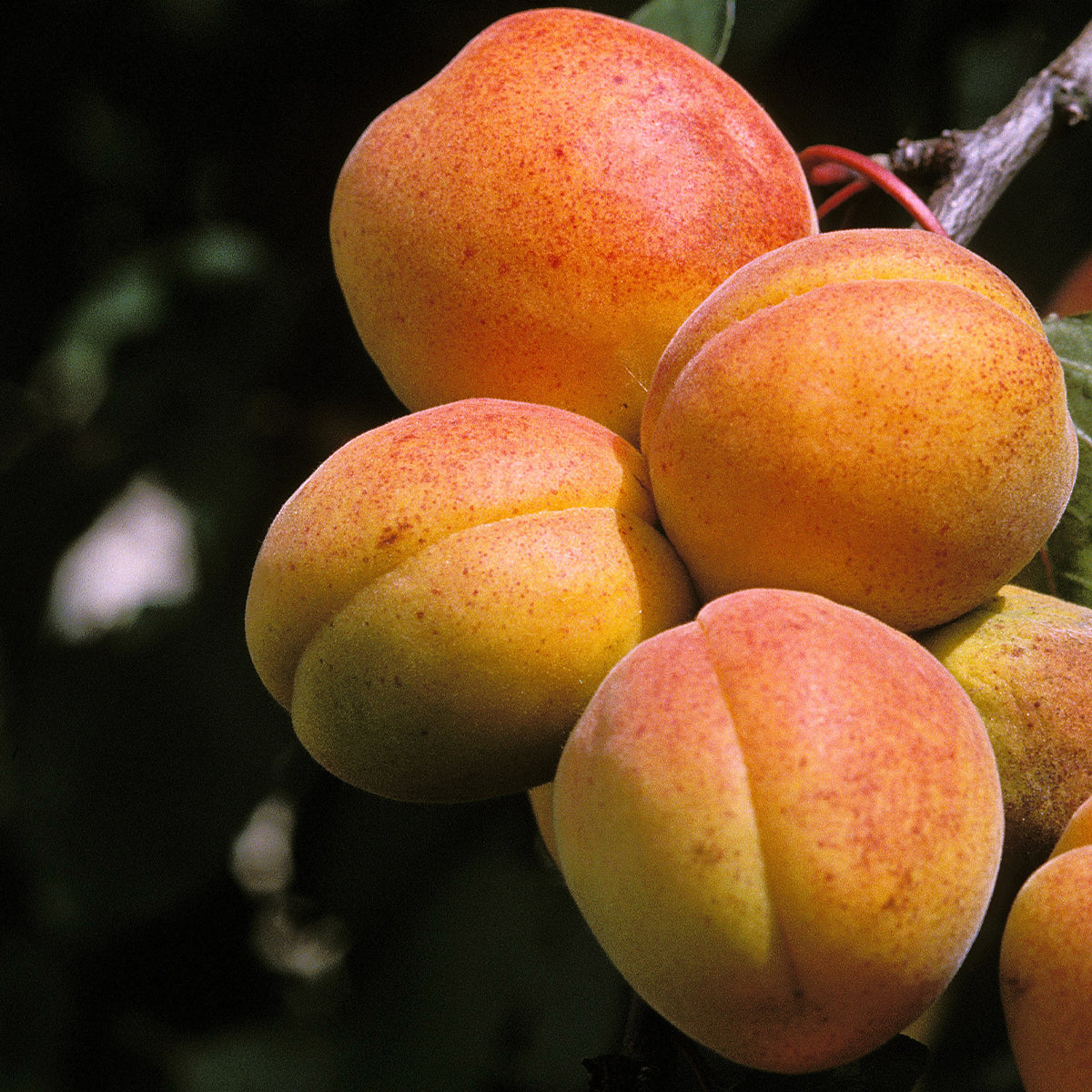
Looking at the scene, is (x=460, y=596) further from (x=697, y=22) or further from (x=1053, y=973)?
(x=697, y=22)

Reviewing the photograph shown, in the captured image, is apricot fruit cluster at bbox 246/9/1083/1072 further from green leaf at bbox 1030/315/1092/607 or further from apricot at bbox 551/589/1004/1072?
green leaf at bbox 1030/315/1092/607

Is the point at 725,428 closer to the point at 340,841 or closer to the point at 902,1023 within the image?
the point at 902,1023

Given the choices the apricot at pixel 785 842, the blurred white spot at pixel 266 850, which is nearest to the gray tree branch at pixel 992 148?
the apricot at pixel 785 842

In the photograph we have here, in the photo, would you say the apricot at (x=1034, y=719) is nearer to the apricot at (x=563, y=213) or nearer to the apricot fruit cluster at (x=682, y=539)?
the apricot fruit cluster at (x=682, y=539)

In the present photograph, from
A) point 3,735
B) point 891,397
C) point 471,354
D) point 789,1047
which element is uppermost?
point 891,397

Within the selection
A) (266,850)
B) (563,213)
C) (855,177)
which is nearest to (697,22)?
(855,177)

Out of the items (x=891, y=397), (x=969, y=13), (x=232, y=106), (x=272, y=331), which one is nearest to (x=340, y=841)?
(x=272, y=331)
